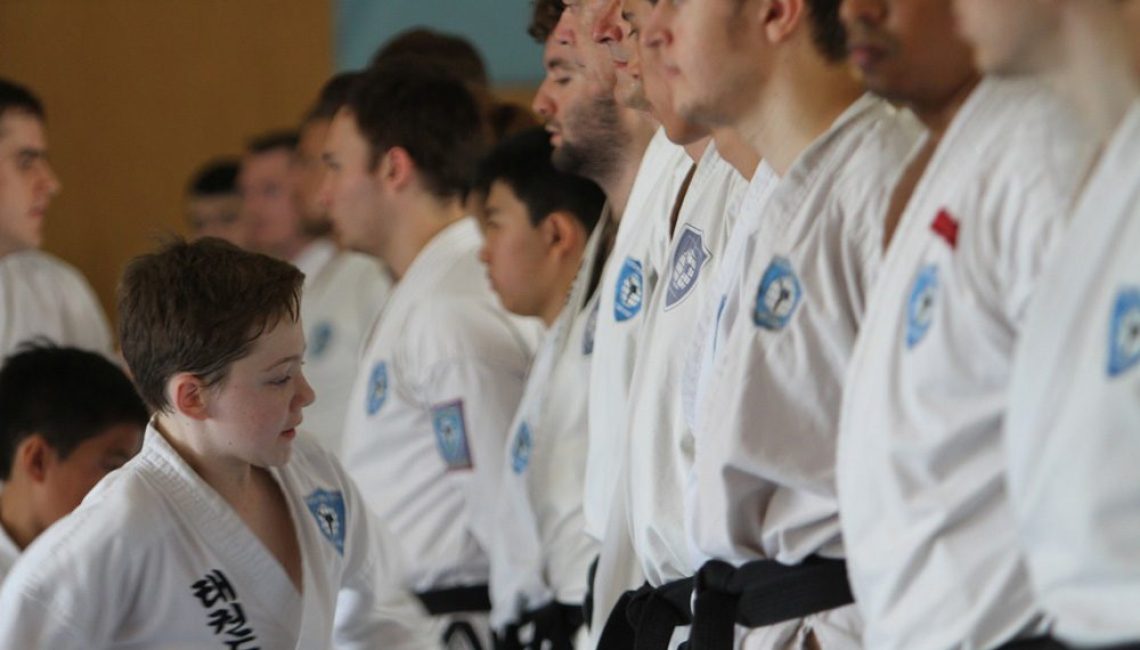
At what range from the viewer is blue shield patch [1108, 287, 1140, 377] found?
1.46 m

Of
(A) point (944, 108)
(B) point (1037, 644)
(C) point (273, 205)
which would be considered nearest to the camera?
(B) point (1037, 644)

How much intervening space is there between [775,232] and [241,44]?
5.73m

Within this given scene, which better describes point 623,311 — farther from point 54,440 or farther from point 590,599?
point 54,440

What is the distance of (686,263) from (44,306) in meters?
2.67

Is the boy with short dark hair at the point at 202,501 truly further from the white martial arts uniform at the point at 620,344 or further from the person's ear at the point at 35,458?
the person's ear at the point at 35,458

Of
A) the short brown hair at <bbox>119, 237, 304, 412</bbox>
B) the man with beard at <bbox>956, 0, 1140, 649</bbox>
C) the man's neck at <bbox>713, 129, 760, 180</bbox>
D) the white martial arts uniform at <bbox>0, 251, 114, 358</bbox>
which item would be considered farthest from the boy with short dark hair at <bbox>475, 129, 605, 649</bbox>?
the man with beard at <bbox>956, 0, 1140, 649</bbox>

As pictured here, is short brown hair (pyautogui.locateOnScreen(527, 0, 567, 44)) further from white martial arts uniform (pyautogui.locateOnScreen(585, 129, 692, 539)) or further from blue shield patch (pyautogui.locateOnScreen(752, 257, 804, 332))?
blue shield patch (pyautogui.locateOnScreen(752, 257, 804, 332))

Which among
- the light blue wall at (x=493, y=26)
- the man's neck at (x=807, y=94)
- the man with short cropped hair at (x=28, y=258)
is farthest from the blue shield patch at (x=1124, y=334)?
the light blue wall at (x=493, y=26)

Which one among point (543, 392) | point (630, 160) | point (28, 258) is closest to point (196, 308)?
point (630, 160)

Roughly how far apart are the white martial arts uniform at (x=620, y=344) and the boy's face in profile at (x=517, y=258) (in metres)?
0.68

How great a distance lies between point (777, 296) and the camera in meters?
2.03

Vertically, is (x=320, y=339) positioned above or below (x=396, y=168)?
below

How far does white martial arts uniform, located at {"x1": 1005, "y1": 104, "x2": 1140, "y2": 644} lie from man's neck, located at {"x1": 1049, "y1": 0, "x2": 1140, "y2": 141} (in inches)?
1.4

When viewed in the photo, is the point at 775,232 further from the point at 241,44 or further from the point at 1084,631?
the point at 241,44
